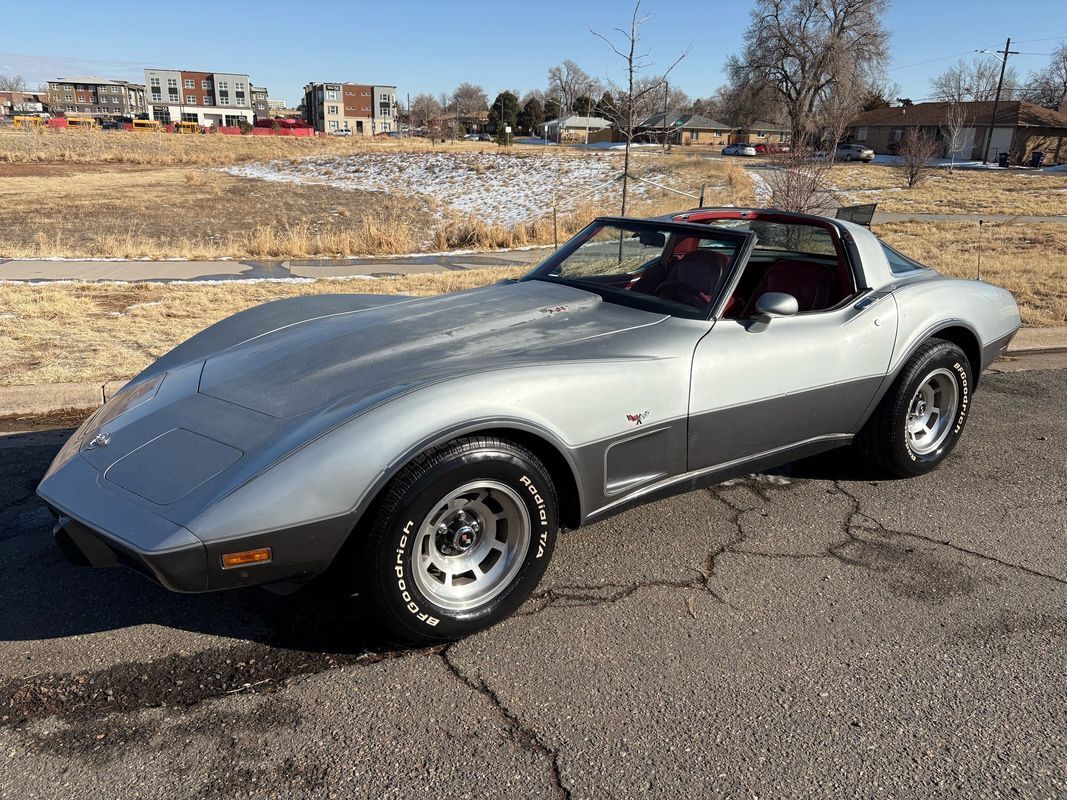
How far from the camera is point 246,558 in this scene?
2.40 metres

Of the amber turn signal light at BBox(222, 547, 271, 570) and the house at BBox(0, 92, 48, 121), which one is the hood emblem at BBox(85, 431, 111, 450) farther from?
the house at BBox(0, 92, 48, 121)

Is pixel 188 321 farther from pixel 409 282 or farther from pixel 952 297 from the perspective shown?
pixel 952 297

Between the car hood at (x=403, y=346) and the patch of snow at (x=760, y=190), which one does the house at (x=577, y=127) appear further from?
the car hood at (x=403, y=346)

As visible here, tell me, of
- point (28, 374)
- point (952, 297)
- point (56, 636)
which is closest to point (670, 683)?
point (56, 636)

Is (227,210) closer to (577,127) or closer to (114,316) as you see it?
(114,316)

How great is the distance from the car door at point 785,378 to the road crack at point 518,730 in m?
1.29

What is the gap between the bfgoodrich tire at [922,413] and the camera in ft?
13.6

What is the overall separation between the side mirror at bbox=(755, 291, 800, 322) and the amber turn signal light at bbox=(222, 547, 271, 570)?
2.32 metres

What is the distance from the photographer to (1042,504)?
412cm

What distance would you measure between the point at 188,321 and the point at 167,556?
5560 mm

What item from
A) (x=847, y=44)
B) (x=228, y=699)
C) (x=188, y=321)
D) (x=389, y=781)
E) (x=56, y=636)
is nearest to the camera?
(x=389, y=781)

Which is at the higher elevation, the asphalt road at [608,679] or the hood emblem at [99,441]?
the hood emblem at [99,441]

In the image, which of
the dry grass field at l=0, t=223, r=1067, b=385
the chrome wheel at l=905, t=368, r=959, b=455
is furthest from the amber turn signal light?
the dry grass field at l=0, t=223, r=1067, b=385

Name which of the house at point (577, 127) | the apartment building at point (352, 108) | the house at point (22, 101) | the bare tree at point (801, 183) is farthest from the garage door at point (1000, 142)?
the house at point (22, 101)
